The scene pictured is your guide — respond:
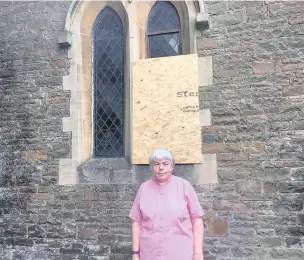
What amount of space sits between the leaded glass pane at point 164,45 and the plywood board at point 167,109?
11.5 inches

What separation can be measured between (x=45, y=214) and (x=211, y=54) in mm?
3105

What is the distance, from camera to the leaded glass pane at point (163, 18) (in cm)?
506

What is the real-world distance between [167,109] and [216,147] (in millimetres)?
781

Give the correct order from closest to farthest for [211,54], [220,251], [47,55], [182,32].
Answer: [220,251] < [211,54] < [182,32] < [47,55]

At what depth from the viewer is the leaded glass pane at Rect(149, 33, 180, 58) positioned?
502cm

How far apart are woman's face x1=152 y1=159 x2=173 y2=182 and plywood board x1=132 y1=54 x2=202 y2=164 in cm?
174

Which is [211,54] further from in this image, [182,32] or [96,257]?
[96,257]

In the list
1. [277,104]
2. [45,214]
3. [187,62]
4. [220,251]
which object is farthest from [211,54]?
[45,214]

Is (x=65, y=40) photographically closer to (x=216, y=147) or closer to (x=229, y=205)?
(x=216, y=147)

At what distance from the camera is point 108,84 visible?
5273 millimetres

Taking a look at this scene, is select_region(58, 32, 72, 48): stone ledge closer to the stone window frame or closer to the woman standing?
the stone window frame

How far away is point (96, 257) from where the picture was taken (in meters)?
4.77

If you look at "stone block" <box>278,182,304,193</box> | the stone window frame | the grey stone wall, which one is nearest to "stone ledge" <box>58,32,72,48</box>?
the stone window frame

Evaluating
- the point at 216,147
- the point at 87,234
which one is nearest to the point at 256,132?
the point at 216,147
